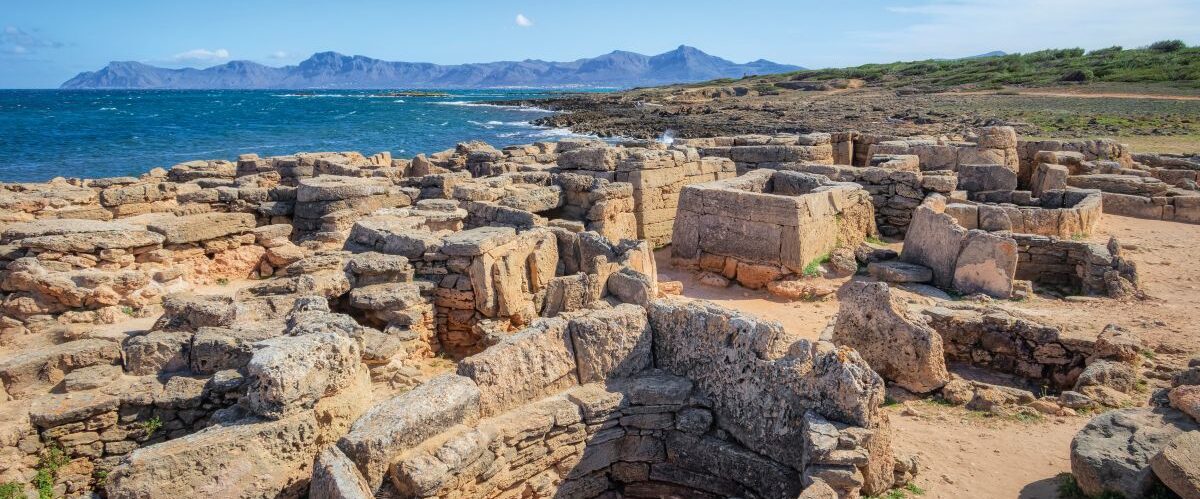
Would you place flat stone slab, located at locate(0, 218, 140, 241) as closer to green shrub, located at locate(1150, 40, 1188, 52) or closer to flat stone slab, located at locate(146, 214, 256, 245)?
flat stone slab, located at locate(146, 214, 256, 245)

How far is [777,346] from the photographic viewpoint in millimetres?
5238

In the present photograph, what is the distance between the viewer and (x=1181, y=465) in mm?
4523

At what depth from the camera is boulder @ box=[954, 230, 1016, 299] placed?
380 inches

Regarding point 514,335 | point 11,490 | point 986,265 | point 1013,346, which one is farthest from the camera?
point 986,265

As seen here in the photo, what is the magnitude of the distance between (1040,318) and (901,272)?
2.20 meters

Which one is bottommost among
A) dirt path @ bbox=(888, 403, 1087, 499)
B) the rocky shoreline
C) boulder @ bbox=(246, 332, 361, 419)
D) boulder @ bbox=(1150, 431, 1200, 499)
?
dirt path @ bbox=(888, 403, 1087, 499)

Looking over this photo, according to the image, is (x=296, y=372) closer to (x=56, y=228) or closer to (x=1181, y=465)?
(x=1181, y=465)

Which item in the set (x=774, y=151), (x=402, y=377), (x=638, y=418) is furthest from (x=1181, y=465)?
(x=774, y=151)

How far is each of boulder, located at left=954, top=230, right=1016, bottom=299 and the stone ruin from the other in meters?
0.03

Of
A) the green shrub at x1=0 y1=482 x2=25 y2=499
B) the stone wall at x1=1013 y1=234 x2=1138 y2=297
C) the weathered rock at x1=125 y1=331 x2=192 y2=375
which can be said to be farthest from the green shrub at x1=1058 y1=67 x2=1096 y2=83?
the green shrub at x1=0 y1=482 x2=25 y2=499

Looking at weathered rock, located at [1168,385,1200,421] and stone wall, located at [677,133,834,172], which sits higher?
stone wall, located at [677,133,834,172]

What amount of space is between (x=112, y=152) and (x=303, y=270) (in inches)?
1509

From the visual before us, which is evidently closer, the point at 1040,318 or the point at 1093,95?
the point at 1040,318

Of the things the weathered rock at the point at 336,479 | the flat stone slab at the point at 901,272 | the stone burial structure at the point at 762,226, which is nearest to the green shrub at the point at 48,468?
the weathered rock at the point at 336,479
